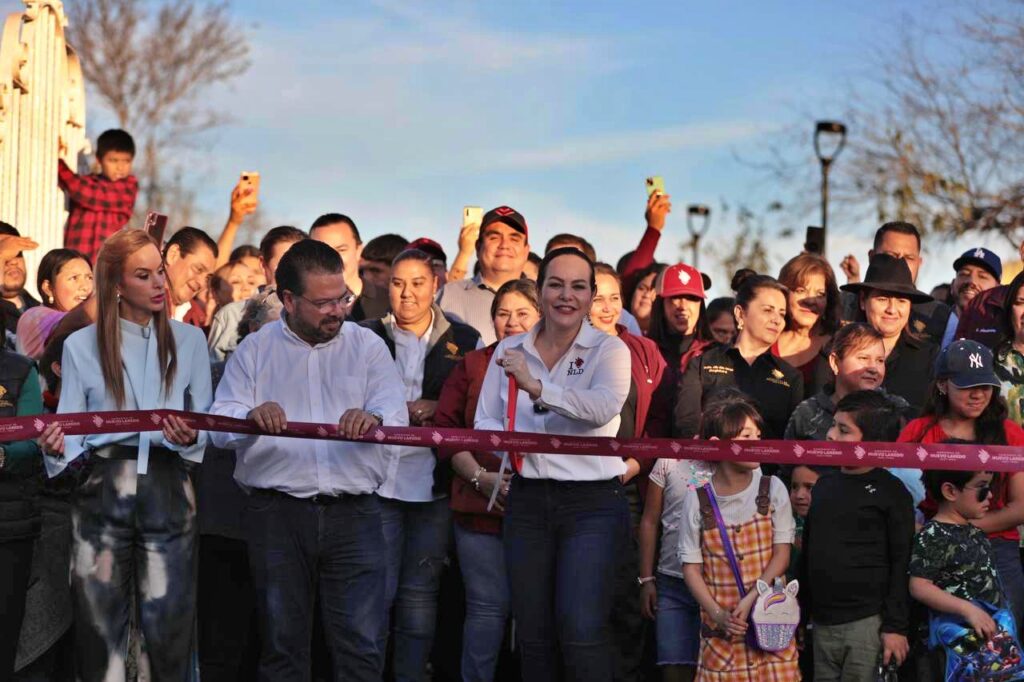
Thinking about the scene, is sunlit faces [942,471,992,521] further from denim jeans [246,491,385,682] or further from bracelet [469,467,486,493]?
denim jeans [246,491,385,682]

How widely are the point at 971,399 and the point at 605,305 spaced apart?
2604 mm

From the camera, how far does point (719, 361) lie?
8.95 meters

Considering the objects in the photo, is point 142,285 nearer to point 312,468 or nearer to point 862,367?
point 312,468

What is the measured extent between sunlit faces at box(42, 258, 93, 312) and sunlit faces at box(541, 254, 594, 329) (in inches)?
157

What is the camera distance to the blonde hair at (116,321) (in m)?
7.17

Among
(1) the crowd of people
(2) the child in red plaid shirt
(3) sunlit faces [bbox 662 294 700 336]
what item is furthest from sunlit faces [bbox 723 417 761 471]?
(2) the child in red plaid shirt

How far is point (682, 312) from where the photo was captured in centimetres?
1003

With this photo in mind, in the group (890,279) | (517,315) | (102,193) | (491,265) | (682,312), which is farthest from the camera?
(102,193)

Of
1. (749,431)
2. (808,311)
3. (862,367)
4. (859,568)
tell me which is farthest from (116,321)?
(808,311)

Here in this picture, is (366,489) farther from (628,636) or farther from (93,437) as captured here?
(628,636)

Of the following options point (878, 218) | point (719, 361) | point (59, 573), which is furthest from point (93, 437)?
point (878, 218)

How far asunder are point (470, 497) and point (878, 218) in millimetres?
18611

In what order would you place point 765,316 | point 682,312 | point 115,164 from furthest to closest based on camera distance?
point 115,164
point 682,312
point 765,316

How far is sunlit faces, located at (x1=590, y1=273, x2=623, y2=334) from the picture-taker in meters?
9.38
